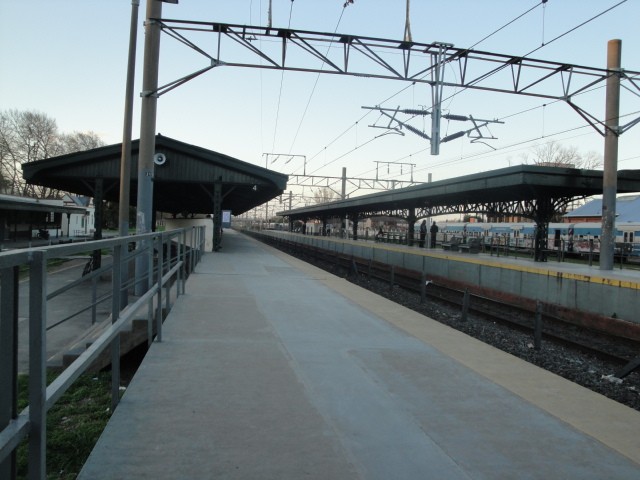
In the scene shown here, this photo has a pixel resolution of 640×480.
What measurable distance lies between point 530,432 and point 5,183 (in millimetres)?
78124

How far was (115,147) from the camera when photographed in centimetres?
2038

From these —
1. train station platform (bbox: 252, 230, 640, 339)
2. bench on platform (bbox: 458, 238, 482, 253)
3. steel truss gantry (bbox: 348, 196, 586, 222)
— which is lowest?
train station platform (bbox: 252, 230, 640, 339)

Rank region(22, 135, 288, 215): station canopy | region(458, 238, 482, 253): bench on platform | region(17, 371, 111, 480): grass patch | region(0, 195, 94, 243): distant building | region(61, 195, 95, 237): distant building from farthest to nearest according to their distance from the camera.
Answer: region(61, 195, 95, 237): distant building < region(0, 195, 94, 243): distant building < region(458, 238, 482, 253): bench on platform < region(22, 135, 288, 215): station canopy < region(17, 371, 111, 480): grass patch

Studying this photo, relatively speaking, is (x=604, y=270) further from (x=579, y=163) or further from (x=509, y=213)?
(x=579, y=163)

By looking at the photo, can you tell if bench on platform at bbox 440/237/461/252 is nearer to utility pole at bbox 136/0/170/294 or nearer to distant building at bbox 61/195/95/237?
utility pole at bbox 136/0/170/294

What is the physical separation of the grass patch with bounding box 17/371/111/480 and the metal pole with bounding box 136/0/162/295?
621 cm

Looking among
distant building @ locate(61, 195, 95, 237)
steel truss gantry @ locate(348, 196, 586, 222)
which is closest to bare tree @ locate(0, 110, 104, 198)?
distant building @ locate(61, 195, 95, 237)

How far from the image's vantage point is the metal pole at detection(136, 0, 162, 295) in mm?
11758

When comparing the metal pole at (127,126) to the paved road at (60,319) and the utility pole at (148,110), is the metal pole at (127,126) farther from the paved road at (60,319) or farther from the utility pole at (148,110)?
the paved road at (60,319)

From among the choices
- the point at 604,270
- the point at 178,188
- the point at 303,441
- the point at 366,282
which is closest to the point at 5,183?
the point at 178,188

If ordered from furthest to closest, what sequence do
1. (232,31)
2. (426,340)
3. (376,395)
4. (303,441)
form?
(232,31) → (426,340) → (376,395) → (303,441)

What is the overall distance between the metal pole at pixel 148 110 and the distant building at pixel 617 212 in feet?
120

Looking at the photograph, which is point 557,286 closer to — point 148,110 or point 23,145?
point 148,110

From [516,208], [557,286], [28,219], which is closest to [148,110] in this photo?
[557,286]
